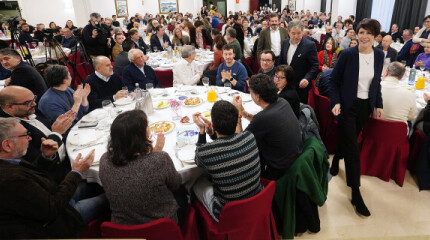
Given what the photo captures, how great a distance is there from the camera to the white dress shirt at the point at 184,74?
402 cm

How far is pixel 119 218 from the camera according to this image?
154 centimetres

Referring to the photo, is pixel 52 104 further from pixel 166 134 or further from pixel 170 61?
pixel 170 61

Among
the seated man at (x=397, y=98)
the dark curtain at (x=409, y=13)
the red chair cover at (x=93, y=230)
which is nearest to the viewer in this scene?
the red chair cover at (x=93, y=230)

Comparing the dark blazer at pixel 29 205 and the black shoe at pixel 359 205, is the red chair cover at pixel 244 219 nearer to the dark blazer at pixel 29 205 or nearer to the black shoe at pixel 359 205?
the dark blazer at pixel 29 205

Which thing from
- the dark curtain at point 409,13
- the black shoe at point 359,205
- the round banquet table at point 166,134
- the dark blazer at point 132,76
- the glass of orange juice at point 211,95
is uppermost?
the dark curtain at point 409,13

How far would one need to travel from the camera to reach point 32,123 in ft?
7.04

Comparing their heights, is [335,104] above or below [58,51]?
below

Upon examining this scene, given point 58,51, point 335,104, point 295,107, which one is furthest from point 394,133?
point 58,51

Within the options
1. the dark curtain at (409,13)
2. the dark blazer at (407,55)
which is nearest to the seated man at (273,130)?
the dark blazer at (407,55)

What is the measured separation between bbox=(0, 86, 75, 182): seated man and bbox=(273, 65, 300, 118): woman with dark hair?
2.02 metres

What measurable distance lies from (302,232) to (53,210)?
6.10 feet

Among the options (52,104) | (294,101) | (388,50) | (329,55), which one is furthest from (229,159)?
(388,50)

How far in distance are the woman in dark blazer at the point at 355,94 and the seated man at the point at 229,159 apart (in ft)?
4.21

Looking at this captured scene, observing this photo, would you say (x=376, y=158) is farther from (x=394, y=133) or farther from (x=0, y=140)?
(x=0, y=140)
